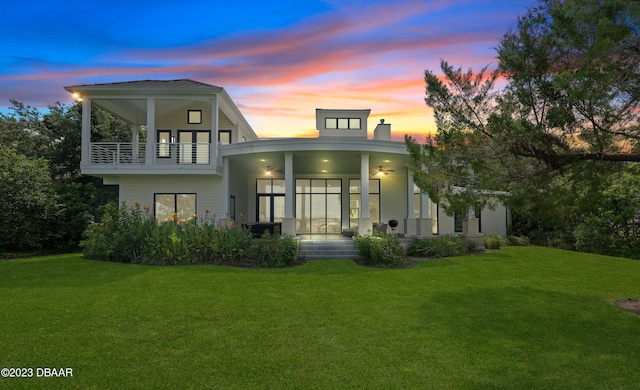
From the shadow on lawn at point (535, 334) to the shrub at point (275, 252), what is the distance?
16.5 ft

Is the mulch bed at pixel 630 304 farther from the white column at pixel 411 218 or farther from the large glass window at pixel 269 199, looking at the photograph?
the large glass window at pixel 269 199

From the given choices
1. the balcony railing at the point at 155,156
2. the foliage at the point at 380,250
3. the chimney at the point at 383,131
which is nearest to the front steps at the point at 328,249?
the foliage at the point at 380,250

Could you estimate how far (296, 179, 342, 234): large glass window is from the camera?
20312mm

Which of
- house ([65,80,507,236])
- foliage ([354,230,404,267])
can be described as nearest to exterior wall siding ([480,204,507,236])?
house ([65,80,507,236])

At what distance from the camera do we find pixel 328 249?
13.2 metres

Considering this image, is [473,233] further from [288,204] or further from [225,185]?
[225,185]

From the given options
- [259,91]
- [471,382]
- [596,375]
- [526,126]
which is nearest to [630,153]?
[526,126]

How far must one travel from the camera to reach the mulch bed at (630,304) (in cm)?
708

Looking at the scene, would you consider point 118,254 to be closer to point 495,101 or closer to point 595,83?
point 495,101

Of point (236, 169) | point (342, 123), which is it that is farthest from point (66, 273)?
point (342, 123)

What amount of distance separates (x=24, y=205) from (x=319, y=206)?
12.6 m

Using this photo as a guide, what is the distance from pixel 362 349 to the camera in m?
4.96

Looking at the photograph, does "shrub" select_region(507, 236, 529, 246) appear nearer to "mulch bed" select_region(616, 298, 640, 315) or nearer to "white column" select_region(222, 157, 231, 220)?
"mulch bed" select_region(616, 298, 640, 315)

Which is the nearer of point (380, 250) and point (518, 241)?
point (380, 250)
